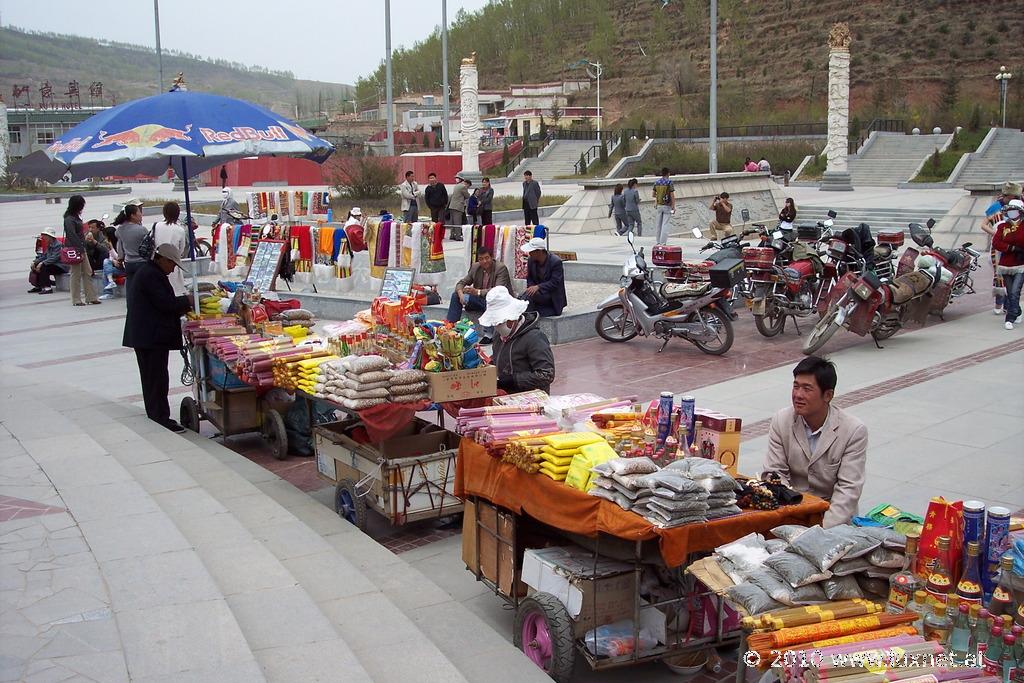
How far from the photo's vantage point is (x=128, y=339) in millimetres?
8828

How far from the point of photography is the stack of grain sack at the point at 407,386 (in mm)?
6754

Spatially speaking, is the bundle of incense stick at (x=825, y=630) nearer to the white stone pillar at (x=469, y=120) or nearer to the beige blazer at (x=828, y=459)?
the beige blazer at (x=828, y=459)

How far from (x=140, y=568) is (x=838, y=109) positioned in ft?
114

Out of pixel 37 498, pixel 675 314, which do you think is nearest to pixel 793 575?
pixel 37 498

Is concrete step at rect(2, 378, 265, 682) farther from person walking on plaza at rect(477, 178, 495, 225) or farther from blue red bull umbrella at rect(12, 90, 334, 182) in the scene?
person walking on plaza at rect(477, 178, 495, 225)

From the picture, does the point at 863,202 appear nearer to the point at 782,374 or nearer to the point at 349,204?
the point at 349,204

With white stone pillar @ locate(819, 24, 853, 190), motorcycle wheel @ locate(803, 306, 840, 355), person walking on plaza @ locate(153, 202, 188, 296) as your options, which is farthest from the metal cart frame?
white stone pillar @ locate(819, 24, 853, 190)

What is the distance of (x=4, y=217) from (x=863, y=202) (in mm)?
32541

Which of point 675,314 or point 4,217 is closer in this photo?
point 675,314

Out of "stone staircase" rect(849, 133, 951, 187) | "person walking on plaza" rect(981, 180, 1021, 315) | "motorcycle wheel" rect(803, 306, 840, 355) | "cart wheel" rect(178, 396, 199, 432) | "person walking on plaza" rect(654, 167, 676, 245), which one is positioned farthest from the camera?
"stone staircase" rect(849, 133, 951, 187)

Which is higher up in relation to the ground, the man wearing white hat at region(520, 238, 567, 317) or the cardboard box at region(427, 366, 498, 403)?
the man wearing white hat at region(520, 238, 567, 317)

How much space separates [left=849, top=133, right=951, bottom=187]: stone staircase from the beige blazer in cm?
3715

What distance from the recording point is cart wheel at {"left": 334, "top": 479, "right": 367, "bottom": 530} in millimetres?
6754

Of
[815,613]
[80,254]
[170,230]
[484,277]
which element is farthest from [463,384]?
[80,254]
